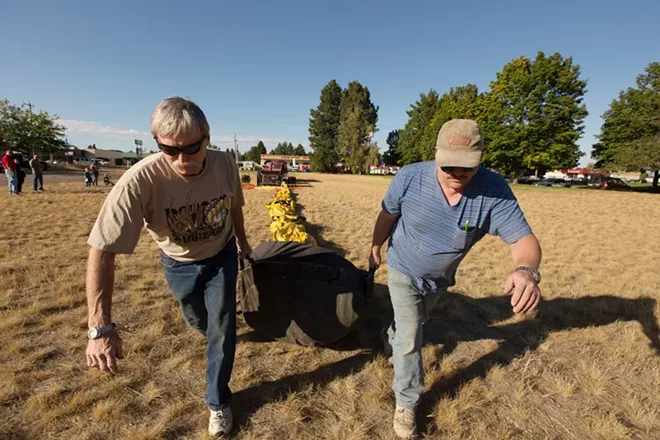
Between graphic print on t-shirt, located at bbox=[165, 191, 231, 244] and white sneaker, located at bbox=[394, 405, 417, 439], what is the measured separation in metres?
1.70

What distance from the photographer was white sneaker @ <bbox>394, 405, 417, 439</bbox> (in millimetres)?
2021

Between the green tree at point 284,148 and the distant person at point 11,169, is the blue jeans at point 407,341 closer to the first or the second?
the distant person at point 11,169

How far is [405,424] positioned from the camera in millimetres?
2031

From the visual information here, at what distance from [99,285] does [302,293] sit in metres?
1.48

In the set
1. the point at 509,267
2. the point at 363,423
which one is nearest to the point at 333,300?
the point at 363,423

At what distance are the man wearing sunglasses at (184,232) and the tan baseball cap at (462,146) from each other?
1357 mm

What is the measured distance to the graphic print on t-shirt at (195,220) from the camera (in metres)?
1.87

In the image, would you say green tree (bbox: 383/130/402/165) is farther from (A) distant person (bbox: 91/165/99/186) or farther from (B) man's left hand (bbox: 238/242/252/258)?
(B) man's left hand (bbox: 238/242/252/258)

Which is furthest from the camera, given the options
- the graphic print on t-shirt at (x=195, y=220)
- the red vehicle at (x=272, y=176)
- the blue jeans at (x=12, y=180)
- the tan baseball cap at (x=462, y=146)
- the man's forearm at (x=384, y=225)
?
the red vehicle at (x=272, y=176)

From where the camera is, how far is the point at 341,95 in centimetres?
5869

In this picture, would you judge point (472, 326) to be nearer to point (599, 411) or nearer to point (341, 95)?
point (599, 411)

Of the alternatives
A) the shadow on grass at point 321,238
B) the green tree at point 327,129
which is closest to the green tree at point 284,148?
the green tree at point 327,129

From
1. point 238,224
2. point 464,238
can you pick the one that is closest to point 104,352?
point 238,224

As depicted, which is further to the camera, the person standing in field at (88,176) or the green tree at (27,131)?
the green tree at (27,131)
